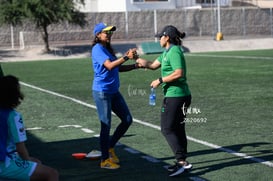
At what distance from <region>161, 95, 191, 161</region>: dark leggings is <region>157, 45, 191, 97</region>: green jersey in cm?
7

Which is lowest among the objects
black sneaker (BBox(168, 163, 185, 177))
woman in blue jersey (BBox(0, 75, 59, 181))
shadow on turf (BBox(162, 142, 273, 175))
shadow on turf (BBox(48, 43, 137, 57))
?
shadow on turf (BBox(48, 43, 137, 57))

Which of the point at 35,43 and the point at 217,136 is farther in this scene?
the point at 35,43

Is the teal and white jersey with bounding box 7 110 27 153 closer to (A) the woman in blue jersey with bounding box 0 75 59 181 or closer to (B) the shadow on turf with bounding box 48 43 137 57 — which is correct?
(A) the woman in blue jersey with bounding box 0 75 59 181

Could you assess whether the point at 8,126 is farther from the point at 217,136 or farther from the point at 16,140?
the point at 217,136

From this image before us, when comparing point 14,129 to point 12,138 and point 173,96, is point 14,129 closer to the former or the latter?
point 12,138

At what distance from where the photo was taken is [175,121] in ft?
27.9

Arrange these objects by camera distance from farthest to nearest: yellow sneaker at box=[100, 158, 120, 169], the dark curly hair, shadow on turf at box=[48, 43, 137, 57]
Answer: shadow on turf at box=[48, 43, 137, 57] < yellow sneaker at box=[100, 158, 120, 169] < the dark curly hair

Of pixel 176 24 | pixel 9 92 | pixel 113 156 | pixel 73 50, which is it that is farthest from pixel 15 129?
pixel 176 24

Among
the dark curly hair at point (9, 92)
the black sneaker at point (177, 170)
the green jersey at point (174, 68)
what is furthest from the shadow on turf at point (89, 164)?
the dark curly hair at point (9, 92)

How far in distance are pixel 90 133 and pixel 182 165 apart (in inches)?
157

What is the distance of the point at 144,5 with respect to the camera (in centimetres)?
6950

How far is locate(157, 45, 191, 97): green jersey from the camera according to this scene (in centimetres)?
830

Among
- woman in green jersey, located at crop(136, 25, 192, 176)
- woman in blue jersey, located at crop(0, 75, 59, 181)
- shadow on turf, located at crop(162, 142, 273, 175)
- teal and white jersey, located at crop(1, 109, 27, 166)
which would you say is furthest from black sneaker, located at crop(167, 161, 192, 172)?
teal and white jersey, located at crop(1, 109, 27, 166)

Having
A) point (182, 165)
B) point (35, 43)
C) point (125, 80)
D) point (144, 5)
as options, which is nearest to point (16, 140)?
point (182, 165)
